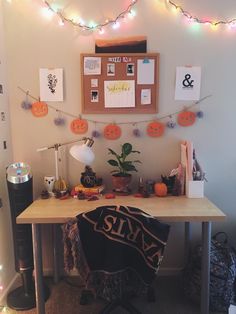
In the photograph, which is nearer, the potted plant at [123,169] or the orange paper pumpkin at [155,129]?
Result: the potted plant at [123,169]

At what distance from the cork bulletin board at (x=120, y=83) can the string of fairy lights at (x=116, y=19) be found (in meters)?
0.21

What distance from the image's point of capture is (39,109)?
2246 mm

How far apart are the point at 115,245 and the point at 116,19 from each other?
1628 mm

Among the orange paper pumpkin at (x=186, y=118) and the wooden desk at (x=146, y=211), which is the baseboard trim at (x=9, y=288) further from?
the orange paper pumpkin at (x=186, y=118)

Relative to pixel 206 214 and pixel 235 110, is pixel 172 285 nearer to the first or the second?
pixel 206 214

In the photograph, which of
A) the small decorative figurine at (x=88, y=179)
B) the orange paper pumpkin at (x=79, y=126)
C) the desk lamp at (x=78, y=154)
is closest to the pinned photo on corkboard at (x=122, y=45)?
the orange paper pumpkin at (x=79, y=126)

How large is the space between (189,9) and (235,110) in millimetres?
843

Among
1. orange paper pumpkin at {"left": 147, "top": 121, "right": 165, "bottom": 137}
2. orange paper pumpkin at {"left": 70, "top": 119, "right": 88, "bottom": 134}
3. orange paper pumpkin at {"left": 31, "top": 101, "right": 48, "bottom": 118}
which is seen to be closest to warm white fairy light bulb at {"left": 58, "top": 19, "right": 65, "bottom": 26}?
orange paper pumpkin at {"left": 31, "top": 101, "right": 48, "bottom": 118}

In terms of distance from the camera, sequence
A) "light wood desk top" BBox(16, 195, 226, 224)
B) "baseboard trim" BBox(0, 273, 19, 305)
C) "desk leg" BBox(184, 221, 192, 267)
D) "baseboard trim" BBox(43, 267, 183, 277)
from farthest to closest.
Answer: "baseboard trim" BBox(43, 267, 183, 277) < "desk leg" BBox(184, 221, 192, 267) < "baseboard trim" BBox(0, 273, 19, 305) < "light wood desk top" BBox(16, 195, 226, 224)

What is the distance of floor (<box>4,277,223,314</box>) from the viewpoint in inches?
79.8

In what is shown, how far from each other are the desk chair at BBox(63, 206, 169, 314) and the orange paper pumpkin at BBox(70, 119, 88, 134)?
0.90 meters

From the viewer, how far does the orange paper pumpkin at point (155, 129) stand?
2.27 m

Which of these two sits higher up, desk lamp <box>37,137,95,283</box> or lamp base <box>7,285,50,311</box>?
desk lamp <box>37,137,95,283</box>

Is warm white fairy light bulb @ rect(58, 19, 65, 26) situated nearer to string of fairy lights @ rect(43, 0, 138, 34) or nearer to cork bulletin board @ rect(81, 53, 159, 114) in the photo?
string of fairy lights @ rect(43, 0, 138, 34)
